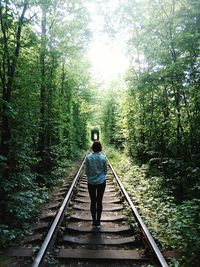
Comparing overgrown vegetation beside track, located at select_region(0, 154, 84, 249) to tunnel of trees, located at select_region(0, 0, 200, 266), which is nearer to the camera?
overgrown vegetation beside track, located at select_region(0, 154, 84, 249)

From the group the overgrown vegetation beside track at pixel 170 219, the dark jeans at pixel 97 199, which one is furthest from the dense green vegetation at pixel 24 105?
the overgrown vegetation beside track at pixel 170 219

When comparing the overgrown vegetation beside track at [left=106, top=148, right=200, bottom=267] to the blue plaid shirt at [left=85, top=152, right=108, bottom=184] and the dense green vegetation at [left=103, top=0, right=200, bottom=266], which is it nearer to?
the dense green vegetation at [left=103, top=0, right=200, bottom=266]

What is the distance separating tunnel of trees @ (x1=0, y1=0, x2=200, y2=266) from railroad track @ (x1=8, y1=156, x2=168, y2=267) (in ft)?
1.47

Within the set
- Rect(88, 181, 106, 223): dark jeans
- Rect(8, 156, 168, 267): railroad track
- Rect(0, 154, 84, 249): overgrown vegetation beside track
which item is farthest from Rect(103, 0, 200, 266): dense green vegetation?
Rect(0, 154, 84, 249): overgrown vegetation beside track

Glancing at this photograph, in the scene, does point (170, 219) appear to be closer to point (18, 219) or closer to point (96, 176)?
point (96, 176)

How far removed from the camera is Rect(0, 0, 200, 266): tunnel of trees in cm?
684

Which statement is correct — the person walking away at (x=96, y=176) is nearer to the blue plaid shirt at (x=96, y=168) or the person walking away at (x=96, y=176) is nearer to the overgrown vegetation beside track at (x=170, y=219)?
the blue plaid shirt at (x=96, y=168)

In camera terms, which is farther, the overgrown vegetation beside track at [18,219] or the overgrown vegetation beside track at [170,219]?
the overgrown vegetation beside track at [18,219]

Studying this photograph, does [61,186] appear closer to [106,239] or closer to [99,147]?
[99,147]

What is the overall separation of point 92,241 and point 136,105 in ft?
45.2

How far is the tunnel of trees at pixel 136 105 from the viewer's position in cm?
684

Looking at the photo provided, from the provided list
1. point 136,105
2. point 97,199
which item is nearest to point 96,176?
point 97,199

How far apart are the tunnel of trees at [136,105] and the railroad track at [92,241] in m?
0.45

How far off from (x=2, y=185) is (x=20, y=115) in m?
2.55
